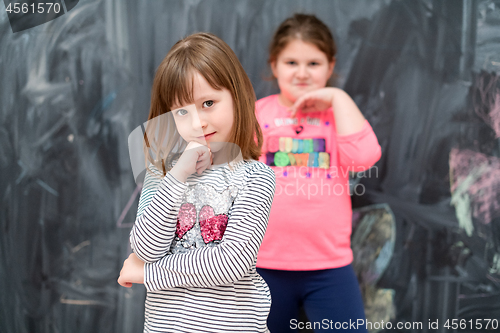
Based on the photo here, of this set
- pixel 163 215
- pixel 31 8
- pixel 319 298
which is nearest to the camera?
pixel 163 215

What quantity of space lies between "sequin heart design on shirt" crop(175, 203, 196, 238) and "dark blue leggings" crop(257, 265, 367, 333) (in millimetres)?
491

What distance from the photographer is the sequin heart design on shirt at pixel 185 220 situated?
811 millimetres

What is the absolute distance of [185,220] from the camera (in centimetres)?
81

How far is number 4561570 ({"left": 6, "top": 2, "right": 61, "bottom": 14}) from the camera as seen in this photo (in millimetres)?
1477

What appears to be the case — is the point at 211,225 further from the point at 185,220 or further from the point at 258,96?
the point at 258,96

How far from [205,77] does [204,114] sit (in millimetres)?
77

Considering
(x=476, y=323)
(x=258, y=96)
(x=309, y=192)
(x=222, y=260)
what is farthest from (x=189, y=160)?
(x=476, y=323)

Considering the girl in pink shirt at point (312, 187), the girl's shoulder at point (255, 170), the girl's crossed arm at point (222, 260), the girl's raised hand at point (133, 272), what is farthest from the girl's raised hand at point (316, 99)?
the girl's raised hand at point (133, 272)

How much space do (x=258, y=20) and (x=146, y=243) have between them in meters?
1.06

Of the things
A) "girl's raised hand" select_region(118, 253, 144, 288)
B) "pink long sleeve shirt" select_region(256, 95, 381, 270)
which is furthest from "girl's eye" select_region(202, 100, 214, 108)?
"pink long sleeve shirt" select_region(256, 95, 381, 270)

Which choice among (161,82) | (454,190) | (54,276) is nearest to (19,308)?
(54,276)

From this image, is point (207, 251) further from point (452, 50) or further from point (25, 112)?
point (452, 50)

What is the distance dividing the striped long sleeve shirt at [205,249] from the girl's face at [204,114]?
94 mm

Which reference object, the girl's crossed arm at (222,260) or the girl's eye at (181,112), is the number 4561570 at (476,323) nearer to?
the girl's crossed arm at (222,260)
